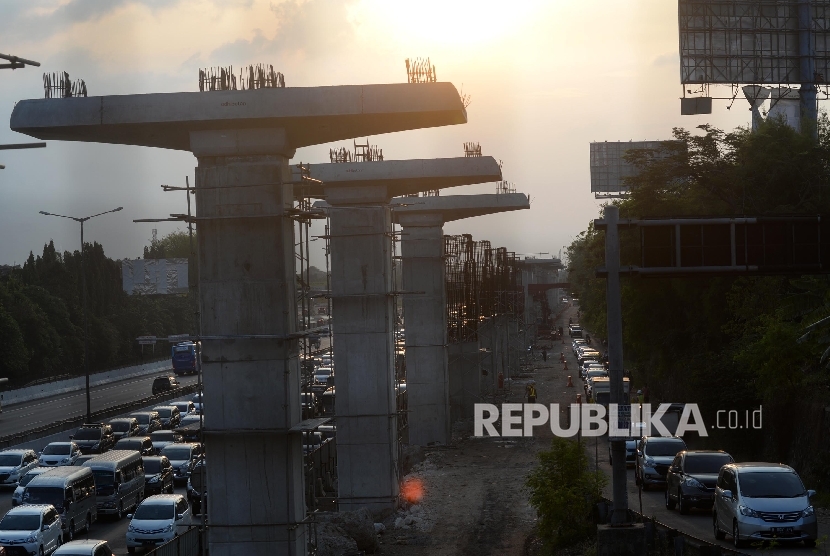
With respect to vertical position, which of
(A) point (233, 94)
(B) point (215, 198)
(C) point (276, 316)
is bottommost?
(C) point (276, 316)

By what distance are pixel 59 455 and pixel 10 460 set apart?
164cm

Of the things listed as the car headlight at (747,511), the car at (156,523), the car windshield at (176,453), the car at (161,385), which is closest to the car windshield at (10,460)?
the car windshield at (176,453)

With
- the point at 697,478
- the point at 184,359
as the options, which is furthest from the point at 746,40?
the point at 184,359

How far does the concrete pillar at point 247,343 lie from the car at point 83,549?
2527 mm

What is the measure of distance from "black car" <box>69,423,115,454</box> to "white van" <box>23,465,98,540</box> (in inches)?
495

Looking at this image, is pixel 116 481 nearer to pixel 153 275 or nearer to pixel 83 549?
pixel 83 549

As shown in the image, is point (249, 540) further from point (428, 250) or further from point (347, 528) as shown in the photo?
point (428, 250)

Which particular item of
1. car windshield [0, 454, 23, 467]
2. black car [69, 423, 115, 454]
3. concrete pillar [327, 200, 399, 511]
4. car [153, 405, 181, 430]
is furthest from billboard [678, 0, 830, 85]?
car windshield [0, 454, 23, 467]

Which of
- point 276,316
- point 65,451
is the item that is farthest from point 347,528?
point 65,451

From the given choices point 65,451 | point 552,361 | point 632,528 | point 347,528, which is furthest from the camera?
point 552,361

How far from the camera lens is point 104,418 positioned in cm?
5119

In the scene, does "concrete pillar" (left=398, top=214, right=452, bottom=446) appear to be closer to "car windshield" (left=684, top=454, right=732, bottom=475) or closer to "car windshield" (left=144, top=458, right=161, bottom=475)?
"car windshield" (left=144, top=458, right=161, bottom=475)

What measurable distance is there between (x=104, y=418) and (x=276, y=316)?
34486 mm

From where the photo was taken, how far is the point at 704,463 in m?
26.0
